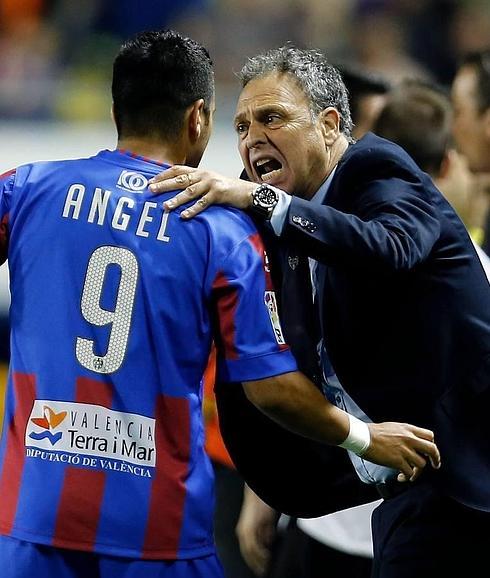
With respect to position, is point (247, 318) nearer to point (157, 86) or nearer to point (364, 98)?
point (157, 86)

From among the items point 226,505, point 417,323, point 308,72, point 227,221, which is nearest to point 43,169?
point 227,221

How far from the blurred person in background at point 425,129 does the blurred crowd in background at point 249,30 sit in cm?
338

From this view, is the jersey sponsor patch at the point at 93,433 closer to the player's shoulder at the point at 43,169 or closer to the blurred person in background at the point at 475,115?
the player's shoulder at the point at 43,169

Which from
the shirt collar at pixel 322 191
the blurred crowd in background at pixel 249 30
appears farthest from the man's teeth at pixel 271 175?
the blurred crowd in background at pixel 249 30

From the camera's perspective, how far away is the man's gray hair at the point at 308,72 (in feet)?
11.0

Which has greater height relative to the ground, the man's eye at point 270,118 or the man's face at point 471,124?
the man's face at point 471,124

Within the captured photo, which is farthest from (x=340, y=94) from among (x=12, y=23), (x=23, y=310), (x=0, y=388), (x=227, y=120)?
(x=12, y=23)

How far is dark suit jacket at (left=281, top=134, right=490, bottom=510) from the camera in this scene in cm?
299

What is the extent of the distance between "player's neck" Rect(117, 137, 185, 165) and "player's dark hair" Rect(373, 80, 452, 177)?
2156 millimetres

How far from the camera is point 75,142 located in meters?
8.10

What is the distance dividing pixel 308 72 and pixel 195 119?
1.66 ft

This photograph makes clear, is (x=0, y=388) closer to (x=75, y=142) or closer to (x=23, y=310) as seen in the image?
(x=75, y=142)

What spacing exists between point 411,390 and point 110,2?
6.79m

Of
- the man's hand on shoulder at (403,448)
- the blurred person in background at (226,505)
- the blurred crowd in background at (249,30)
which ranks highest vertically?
the blurred crowd in background at (249,30)
